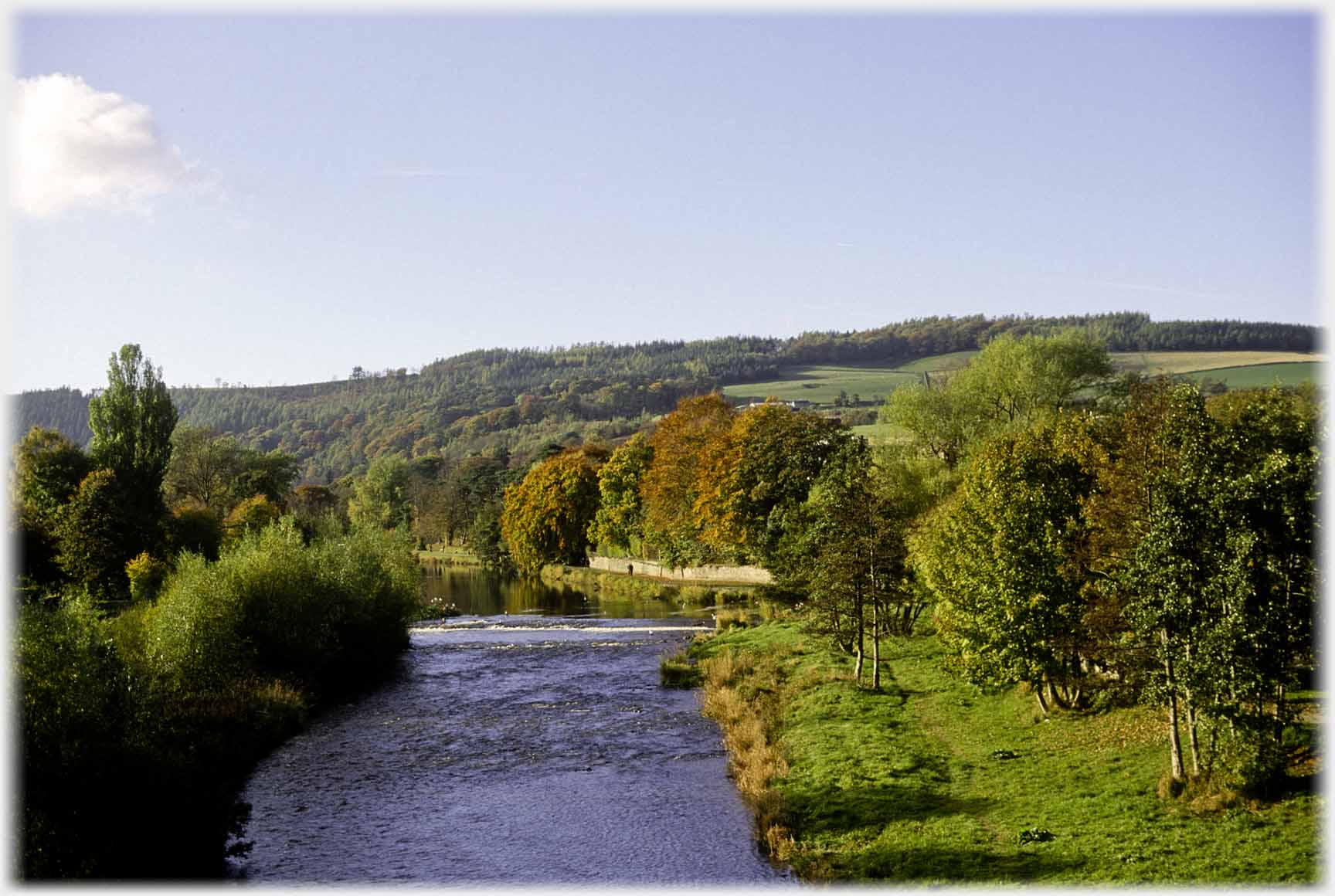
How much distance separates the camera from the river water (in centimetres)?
2598

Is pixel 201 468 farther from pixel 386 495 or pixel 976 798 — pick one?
pixel 976 798

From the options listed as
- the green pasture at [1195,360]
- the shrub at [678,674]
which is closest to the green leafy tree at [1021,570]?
the shrub at [678,674]

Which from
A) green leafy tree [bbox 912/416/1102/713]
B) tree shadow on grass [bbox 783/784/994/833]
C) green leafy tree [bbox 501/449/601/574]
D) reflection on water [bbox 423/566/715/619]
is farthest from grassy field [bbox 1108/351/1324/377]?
tree shadow on grass [bbox 783/784/994/833]

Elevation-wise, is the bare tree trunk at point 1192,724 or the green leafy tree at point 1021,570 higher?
the green leafy tree at point 1021,570

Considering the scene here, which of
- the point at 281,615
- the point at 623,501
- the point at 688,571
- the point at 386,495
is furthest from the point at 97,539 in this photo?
the point at 386,495

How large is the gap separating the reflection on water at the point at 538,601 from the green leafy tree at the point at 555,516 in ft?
11.2

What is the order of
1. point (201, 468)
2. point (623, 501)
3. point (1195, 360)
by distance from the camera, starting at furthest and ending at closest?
1. point (1195, 360)
2. point (201, 468)
3. point (623, 501)

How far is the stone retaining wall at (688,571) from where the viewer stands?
86.5m

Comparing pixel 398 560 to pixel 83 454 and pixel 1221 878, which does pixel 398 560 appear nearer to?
pixel 83 454

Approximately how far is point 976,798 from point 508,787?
13.3 metres

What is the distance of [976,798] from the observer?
2795 cm

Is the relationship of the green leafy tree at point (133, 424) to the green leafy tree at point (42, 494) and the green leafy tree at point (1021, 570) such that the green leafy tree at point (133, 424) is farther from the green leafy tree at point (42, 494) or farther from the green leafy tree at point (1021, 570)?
the green leafy tree at point (1021, 570)

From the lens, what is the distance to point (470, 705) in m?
44.3

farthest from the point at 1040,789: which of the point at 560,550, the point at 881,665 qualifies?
the point at 560,550
